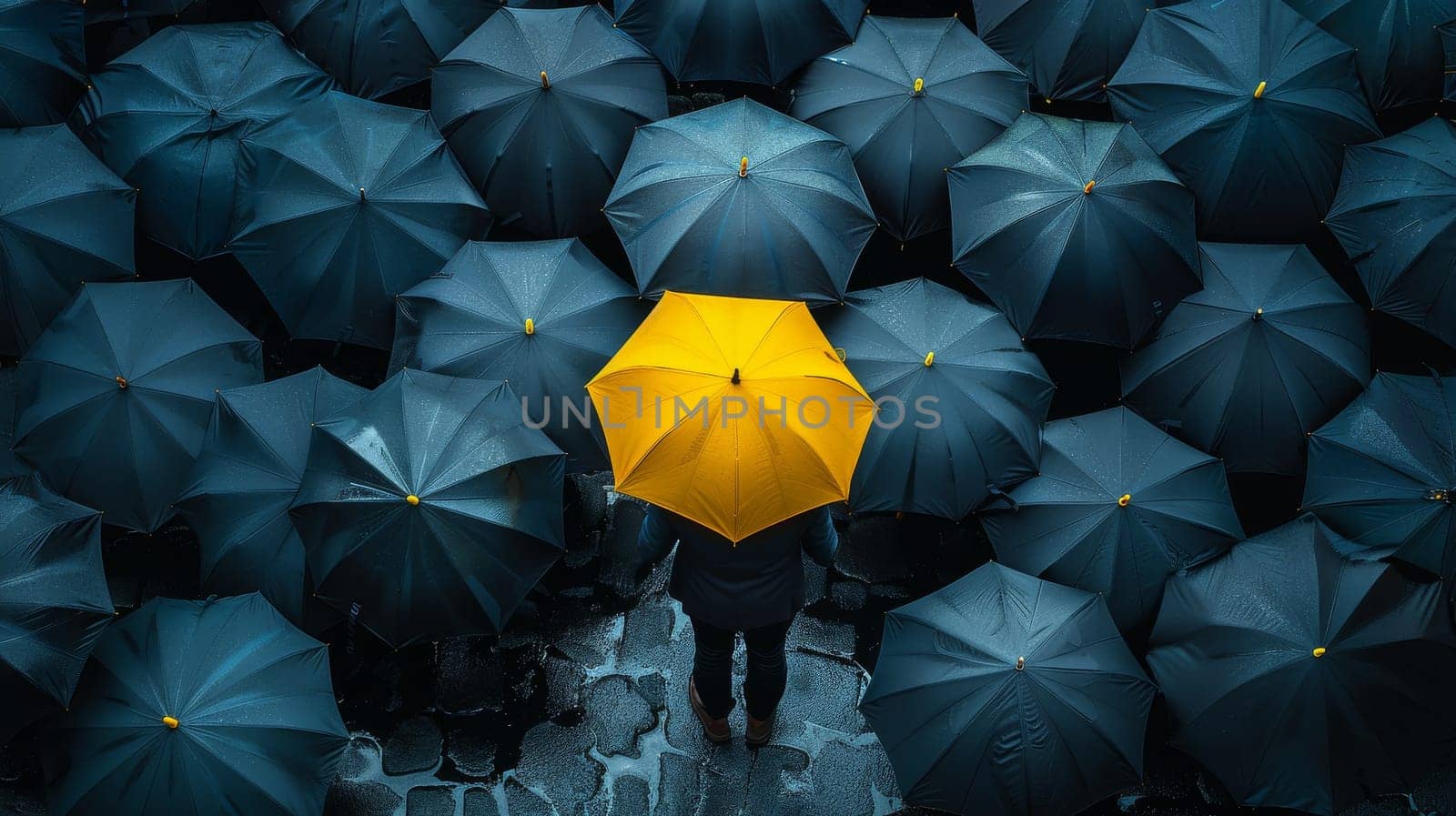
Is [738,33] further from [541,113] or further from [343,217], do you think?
[343,217]

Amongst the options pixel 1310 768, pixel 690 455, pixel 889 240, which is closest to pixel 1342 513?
pixel 1310 768

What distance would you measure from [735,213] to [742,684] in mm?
2229

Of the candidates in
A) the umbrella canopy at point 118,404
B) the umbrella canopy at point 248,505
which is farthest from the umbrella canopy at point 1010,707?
the umbrella canopy at point 118,404

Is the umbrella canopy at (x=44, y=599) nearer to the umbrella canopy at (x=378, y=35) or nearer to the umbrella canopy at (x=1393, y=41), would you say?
the umbrella canopy at (x=378, y=35)

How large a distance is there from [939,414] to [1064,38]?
257 centimetres

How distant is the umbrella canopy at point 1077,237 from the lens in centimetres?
565

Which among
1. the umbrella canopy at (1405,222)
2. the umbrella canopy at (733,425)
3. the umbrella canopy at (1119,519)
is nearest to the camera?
the umbrella canopy at (733,425)

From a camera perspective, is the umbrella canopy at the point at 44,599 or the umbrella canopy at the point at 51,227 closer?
the umbrella canopy at the point at 44,599

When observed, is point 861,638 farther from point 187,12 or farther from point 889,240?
point 187,12

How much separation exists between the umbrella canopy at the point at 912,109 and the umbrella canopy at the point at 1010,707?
2.26 metres

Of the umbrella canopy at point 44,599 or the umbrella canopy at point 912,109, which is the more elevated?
the umbrella canopy at point 912,109

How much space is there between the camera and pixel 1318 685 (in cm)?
464

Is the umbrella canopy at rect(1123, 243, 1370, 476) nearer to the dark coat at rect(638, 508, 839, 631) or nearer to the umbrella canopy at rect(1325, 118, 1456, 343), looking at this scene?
the umbrella canopy at rect(1325, 118, 1456, 343)

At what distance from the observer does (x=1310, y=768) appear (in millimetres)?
4750
